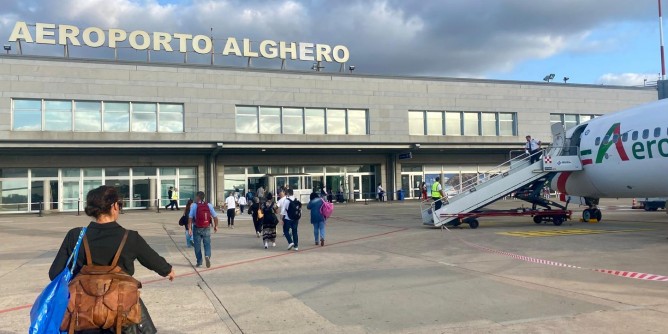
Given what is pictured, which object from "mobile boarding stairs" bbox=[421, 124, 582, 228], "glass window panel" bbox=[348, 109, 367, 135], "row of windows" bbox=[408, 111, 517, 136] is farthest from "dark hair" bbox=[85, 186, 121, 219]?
"row of windows" bbox=[408, 111, 517, 136]

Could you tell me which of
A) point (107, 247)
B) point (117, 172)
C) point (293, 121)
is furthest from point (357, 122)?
point (107, 247)

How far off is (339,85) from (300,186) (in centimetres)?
803

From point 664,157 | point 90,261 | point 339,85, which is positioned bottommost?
point 90,261

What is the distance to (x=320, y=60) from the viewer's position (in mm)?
39125

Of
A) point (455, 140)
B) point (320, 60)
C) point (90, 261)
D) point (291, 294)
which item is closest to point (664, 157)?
point (291, 294)

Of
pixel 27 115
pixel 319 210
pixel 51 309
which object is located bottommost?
pixel 51 309

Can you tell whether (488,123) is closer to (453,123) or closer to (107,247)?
(453,123)

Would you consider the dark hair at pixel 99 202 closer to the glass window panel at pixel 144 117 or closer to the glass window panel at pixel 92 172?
the glass window panel at pixel 144 117

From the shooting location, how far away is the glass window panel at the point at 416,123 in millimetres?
39188

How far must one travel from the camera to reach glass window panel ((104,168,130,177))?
111 ft

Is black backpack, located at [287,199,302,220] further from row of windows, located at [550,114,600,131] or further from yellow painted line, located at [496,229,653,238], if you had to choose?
row of windows, located at [550,114,600,131]

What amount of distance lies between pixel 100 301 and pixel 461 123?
3898 cm

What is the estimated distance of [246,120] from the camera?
35.2m

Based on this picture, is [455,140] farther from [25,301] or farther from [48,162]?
[25,301]
